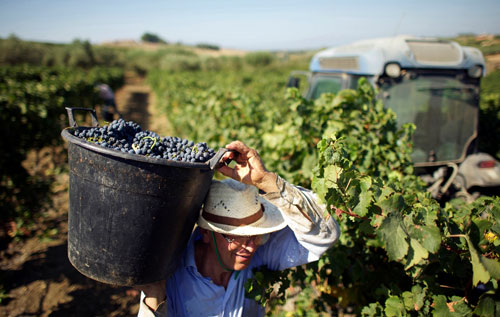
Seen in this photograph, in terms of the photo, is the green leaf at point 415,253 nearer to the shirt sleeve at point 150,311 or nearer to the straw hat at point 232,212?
the straw hat at point 232,212

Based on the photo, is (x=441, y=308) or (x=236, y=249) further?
(x=236, y=249)

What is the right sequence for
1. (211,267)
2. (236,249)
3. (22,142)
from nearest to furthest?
(236,249) < (211,267) < (22,142)

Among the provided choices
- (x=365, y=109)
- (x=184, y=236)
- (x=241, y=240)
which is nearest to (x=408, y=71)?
(x=365, y=109)

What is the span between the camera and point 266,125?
3.99 metres

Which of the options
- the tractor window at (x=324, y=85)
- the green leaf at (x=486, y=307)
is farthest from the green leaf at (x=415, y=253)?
the tractor window at (x=324, y=85)

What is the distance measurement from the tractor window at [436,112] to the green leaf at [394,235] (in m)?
2.68

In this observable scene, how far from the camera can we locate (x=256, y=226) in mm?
1576

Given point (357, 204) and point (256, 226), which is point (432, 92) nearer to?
point (357, 204)

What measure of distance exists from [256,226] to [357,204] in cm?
57

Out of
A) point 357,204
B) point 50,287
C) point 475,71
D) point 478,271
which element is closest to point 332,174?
point 357,204

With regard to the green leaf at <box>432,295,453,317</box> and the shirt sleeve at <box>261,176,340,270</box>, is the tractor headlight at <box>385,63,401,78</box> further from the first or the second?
the green leaf at <box>432,295,453,317</box>

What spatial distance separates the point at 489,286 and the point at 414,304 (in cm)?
53

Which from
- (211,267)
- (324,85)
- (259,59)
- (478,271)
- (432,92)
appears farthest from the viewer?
(259,59)

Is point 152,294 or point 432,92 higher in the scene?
point 432,92
